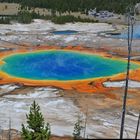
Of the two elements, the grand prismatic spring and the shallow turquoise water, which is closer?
the grand prismatic spring

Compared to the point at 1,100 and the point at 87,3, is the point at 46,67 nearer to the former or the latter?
the point at 1,100

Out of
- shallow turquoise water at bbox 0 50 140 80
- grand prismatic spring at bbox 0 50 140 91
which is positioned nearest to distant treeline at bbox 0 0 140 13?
grand prismatic spring at bbox 0 50 140 91

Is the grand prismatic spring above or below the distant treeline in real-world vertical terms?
below

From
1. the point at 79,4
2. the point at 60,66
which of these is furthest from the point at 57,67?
the point at 79,4

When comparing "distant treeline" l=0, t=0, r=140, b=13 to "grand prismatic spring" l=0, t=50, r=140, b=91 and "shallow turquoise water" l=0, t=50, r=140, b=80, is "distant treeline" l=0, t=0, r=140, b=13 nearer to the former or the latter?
"grand prismatic spring" l=0, t=50, r=140, b=91

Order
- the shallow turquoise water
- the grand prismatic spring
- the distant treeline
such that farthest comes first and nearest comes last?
the distant treeline → the shallow turquoise water → the grand prismatic spring

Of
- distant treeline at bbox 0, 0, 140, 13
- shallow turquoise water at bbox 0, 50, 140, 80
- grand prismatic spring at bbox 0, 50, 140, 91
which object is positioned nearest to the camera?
grand prismatic spring at bbox 0, 50, 140, 91

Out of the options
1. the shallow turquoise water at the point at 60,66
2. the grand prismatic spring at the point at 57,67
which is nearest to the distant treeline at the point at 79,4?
the grand prismatic spring at the point at 57,67
